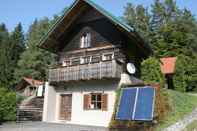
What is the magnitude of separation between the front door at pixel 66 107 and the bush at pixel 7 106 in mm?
4141

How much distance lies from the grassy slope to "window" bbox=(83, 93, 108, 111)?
6.61m

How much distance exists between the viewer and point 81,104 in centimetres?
2491

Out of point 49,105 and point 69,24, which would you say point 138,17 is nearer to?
point 69,24

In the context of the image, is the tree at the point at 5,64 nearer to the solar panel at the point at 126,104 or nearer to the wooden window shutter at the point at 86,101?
the wooden window shutter at the point at 86,101

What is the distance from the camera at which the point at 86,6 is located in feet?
85.9

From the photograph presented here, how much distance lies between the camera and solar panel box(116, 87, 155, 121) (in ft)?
47.9

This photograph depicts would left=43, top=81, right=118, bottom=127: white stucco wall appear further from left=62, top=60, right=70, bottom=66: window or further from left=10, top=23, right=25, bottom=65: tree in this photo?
left=10, top=23, right=25, bottom=65: tree

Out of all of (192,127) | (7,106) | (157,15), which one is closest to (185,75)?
(192,127)

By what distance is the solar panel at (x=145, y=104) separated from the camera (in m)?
14.5

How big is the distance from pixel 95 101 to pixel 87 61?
150 inches

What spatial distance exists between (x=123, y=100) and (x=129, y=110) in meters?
0.96

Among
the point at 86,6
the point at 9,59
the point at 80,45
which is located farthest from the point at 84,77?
the point at 9,59

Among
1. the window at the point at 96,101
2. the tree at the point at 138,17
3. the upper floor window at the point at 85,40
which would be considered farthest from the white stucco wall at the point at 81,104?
the tree at the point at 138,17

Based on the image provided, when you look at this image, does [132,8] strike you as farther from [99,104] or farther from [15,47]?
[99,104]
